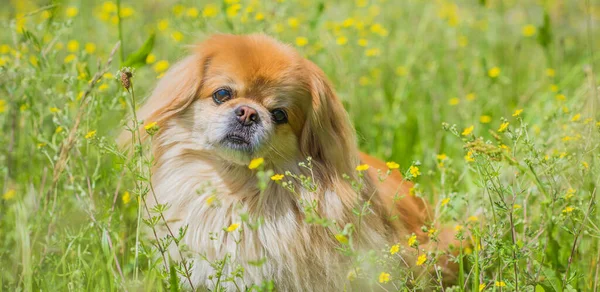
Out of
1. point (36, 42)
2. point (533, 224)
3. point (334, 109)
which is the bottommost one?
point (533, 224)

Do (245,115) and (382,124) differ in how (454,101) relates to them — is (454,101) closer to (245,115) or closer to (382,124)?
(382,124)

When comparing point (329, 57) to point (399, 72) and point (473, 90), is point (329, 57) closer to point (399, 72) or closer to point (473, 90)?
point (399, 72)

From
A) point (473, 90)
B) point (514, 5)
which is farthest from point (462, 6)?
point (473, 90)

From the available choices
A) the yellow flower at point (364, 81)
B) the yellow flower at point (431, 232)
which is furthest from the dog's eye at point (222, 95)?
the yellow flower at point (364, 81)

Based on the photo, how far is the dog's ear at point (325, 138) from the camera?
3113mm

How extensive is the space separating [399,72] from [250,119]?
98.7 inches

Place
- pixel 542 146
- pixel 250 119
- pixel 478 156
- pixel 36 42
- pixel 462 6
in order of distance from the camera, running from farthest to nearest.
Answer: pixel 462 6
pixel 542 146
pixel 36 42
pixel 250 119
pixel 478 156

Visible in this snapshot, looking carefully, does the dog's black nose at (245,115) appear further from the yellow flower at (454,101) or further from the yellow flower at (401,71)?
the yellow flower at (401,71)

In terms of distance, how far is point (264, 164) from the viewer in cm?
307

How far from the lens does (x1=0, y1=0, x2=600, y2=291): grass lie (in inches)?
102

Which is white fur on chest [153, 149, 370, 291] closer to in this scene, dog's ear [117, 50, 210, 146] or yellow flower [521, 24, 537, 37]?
dog's ear [117, 50, 210, 146]

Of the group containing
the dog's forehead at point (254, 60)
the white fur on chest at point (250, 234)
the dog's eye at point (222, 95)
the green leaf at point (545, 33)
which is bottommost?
the white fur on chest at point (250, 234)

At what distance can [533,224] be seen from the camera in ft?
10.8

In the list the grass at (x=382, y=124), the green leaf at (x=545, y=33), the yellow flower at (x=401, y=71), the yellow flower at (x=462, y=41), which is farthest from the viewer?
the yellow flower at (x=462, y=41)
